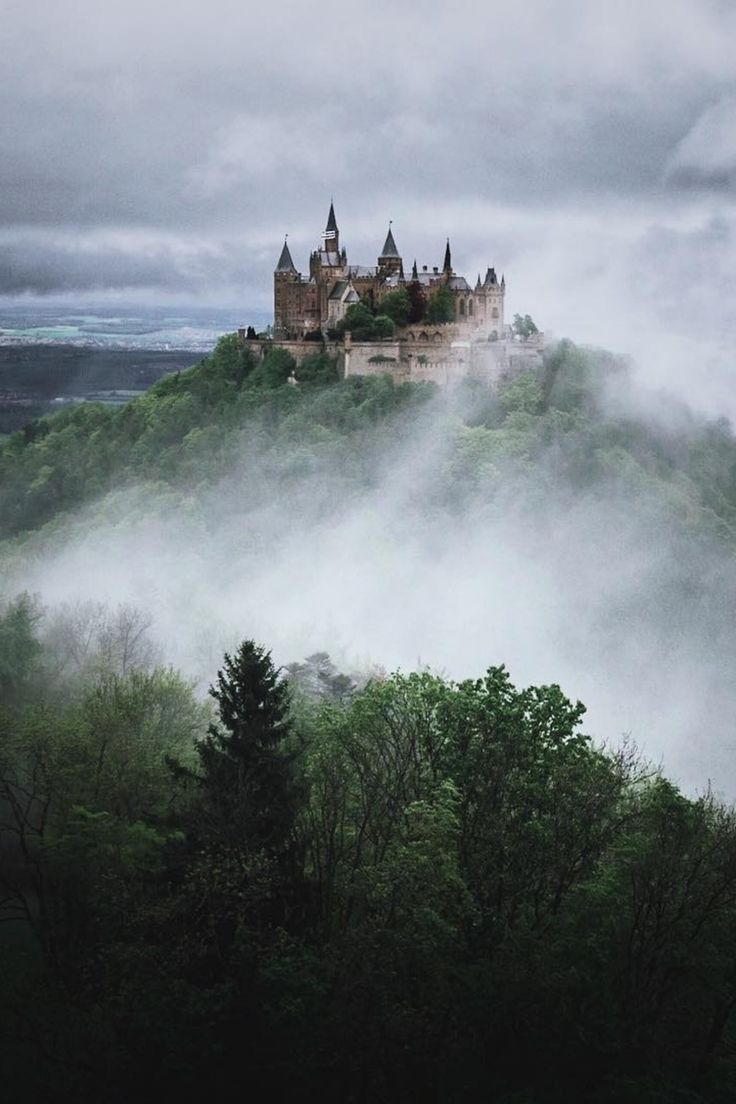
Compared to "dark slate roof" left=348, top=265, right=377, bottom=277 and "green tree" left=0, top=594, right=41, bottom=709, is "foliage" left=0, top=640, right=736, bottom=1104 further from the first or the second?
"dark slate roof" left=348, top=265, right=377, bottom=277

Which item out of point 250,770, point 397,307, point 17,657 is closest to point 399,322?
point 397,307

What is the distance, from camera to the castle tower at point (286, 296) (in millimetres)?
74000

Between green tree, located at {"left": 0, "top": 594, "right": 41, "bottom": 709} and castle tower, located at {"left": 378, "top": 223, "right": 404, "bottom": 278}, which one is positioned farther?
castle tower, located at {"left": 378, "top": 223, "right": 404, "bottom": 278}

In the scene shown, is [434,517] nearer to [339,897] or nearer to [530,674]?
[530,674]

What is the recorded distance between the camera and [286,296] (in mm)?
74562

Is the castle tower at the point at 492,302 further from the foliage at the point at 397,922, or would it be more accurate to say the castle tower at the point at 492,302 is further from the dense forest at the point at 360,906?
the foliage at the point at 397,922

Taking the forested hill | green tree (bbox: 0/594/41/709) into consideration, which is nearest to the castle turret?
the forested hill

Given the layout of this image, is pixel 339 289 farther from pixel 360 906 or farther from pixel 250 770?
pixel 360 906

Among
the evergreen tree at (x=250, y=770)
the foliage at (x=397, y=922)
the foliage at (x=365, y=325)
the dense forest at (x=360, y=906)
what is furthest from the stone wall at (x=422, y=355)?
the evergreen tree at (x=250, y=770)

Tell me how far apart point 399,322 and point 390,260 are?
19.1 ft

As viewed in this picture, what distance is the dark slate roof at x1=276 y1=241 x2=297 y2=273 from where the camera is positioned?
74.3 meters

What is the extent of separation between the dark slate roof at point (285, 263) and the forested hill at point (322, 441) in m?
5.80

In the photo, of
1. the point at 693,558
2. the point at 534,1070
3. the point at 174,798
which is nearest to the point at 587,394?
the point at 693,558

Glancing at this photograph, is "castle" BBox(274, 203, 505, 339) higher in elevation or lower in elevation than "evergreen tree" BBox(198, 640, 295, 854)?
higher
